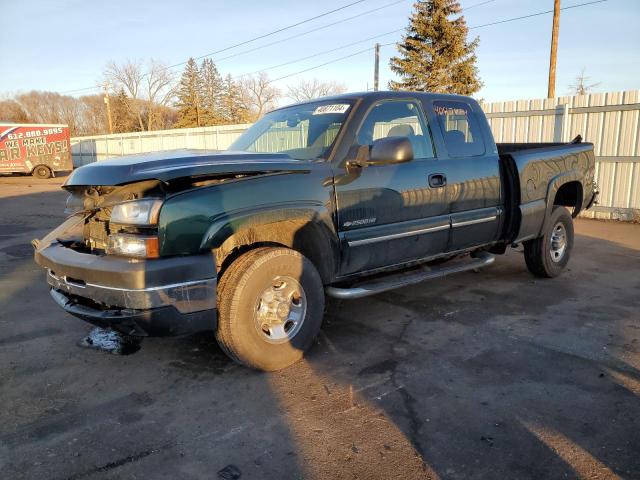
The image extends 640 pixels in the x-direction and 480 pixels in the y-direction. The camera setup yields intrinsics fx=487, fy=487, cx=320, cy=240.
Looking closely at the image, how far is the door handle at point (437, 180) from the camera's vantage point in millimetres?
4262

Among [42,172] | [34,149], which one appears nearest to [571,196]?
[34,149]

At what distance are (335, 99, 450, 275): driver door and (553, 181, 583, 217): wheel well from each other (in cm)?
247

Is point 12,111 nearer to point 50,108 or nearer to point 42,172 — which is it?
point 50,108

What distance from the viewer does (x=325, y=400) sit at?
3.04m

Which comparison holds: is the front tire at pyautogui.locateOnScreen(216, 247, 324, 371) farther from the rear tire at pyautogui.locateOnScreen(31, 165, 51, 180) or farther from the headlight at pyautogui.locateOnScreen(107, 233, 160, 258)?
the rear tire at pyautogui.locateOnScreen(31, 165, 51, 180)

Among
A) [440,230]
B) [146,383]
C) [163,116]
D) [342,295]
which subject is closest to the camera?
[146,383]

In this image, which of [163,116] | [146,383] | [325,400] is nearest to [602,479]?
[325,400]

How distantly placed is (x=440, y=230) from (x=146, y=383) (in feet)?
8.98

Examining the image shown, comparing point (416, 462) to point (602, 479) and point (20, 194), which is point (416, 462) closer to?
point (602, 479)

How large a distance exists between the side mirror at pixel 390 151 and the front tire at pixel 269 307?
0.93m

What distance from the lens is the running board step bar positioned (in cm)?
373

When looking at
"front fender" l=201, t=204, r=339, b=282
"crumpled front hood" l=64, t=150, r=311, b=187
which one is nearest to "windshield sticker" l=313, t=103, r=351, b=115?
"crumpled front hood" l=64, t=150, r=311, b=187

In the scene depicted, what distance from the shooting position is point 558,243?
5.95m

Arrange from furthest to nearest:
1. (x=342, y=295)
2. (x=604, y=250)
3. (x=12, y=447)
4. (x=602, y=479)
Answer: (x=604, y=250)
(x=342, y=295)
(x=12, y=447)
(x=602, y=479)
